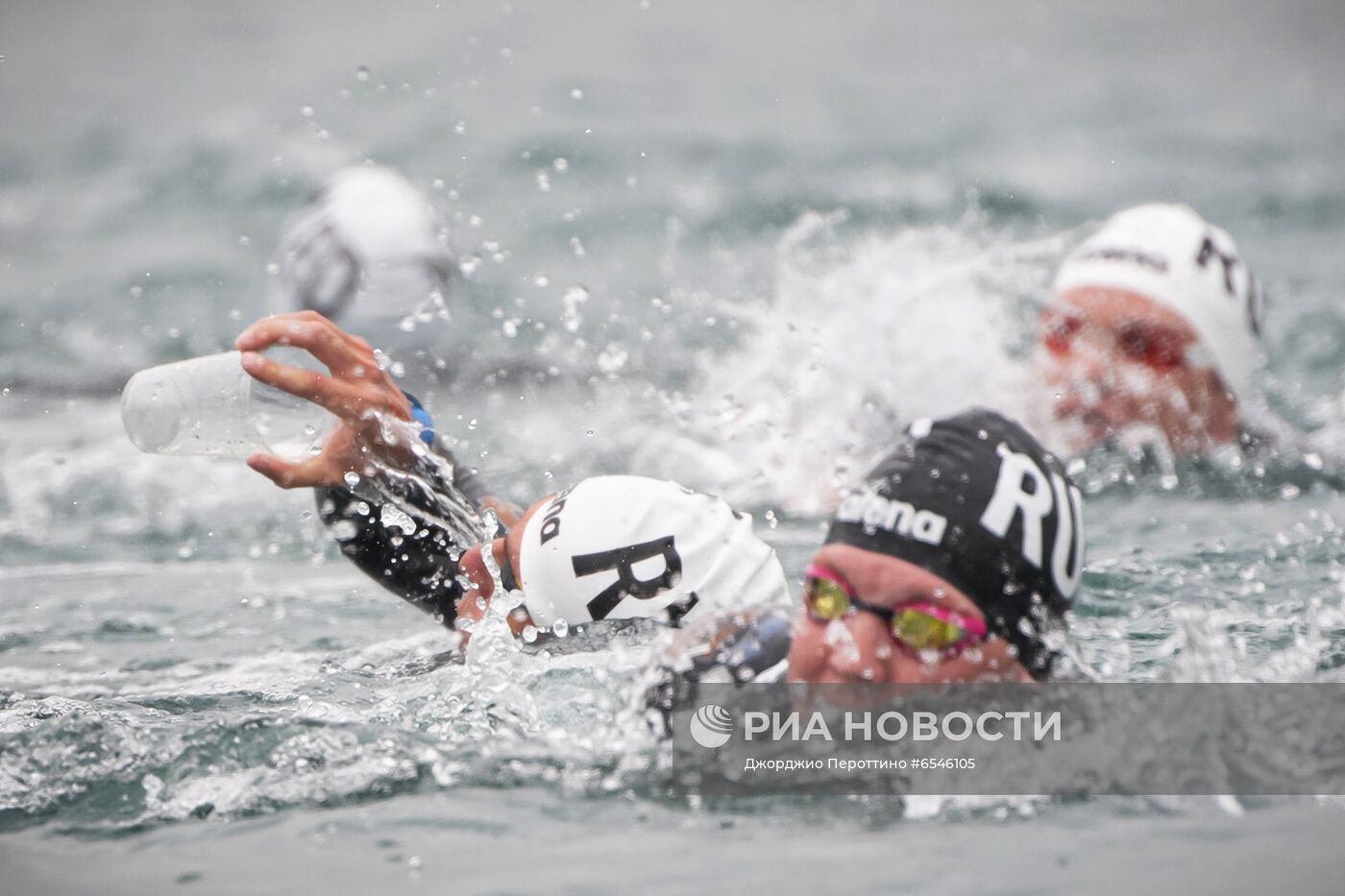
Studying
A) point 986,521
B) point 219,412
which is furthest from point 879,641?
point 219,412

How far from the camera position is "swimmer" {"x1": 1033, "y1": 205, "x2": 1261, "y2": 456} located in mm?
7035

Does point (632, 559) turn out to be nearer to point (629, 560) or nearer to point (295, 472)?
point (629, 560)

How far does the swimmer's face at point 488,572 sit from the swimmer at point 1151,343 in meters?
3.38

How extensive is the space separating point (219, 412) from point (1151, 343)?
4.39 meters

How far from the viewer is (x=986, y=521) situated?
11.4 feet

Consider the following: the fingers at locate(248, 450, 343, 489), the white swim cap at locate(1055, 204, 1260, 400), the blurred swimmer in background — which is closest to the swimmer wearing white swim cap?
the fingers at locate(248, 450, 343, 489)

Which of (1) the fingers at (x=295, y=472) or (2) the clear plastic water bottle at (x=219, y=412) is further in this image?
(2) the clear plastic water bottle at (x=219, y=412)

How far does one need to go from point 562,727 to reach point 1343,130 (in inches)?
526

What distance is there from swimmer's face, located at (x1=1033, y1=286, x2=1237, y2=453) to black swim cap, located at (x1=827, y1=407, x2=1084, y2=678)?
3478 mm

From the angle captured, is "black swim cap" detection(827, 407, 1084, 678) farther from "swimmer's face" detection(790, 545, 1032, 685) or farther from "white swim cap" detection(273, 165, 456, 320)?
"white swim cap" detection(273, 165, 456, 320)

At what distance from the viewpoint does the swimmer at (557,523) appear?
4.05 m

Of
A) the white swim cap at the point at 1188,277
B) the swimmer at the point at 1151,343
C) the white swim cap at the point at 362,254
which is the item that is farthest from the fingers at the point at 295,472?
the white swim cap at the point at 1188,277

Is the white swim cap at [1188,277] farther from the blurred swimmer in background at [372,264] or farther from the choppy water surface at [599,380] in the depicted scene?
the blurred swimmer in background at [372,264]

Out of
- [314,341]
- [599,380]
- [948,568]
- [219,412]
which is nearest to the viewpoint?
[948,568]
